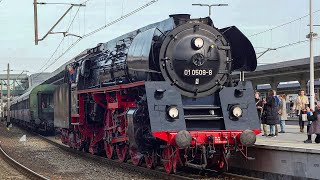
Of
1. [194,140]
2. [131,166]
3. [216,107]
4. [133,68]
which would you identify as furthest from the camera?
[131,166]

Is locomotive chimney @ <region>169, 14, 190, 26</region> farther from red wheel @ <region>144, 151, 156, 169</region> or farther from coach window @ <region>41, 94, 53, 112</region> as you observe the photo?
coach window @ <region>41, 94, 53, 112</region>

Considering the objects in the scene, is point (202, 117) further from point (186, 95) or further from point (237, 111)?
point (237, 111)

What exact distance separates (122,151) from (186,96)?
3865 mm

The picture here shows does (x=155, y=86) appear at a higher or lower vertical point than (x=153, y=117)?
higher

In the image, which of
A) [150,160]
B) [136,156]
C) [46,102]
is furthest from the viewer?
[46,102]

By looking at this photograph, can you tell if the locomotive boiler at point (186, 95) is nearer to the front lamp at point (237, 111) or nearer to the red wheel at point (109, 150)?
the front lamp at point (237, 111)

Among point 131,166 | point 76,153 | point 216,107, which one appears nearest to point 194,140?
point 216,107

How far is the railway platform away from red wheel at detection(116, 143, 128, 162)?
3.28 meters

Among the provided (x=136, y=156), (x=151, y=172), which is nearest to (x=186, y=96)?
(x=151, y=172)

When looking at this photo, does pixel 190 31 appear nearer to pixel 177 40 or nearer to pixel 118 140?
pixel 177 40

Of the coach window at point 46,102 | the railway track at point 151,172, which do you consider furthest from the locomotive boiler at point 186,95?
the coach window at point 46,102

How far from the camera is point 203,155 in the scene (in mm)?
11039

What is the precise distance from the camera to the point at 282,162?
431 inches

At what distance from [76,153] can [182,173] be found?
8.21 metres
